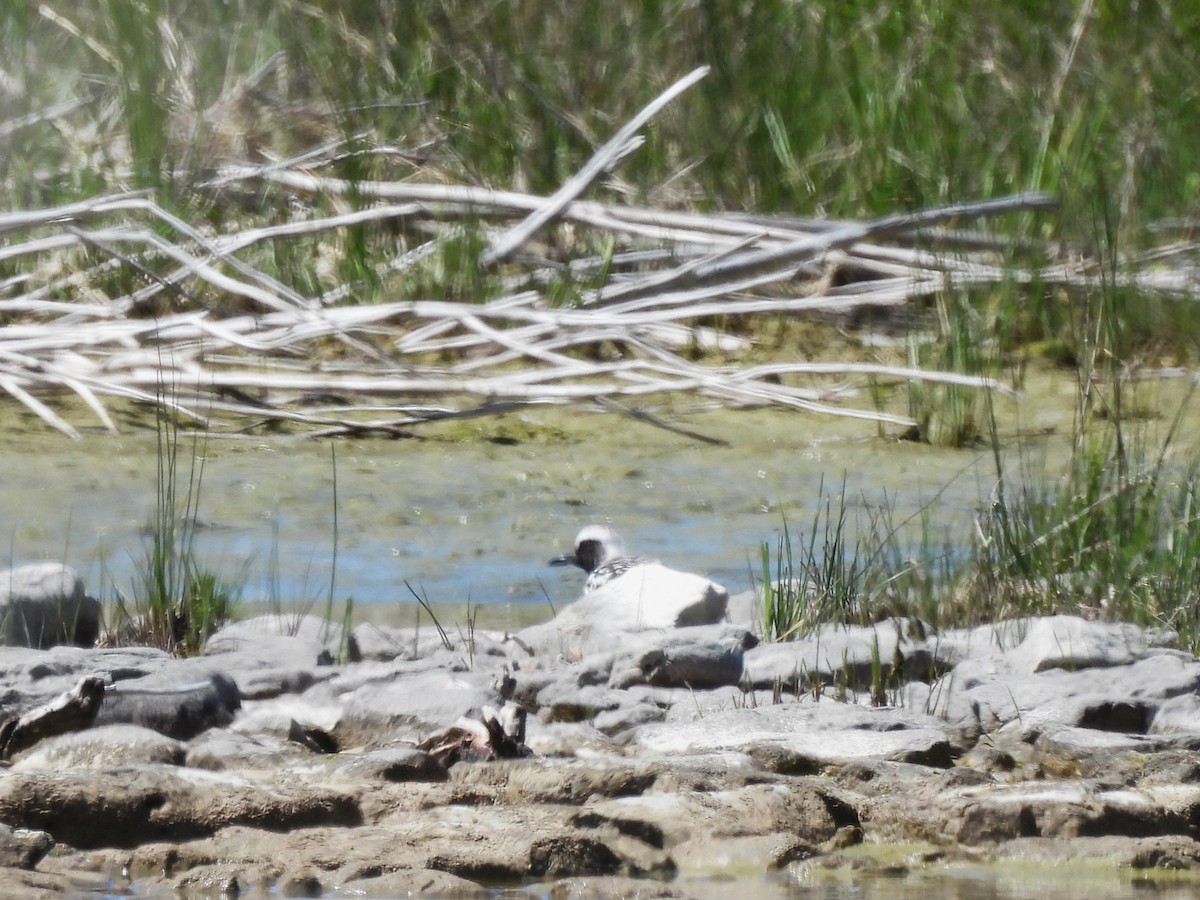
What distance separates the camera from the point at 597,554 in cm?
445

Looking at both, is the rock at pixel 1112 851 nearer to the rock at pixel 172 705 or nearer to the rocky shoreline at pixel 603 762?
the rocky shoreline at pixel 603 762

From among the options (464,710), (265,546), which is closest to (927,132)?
(265,546)

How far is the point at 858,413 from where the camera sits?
5742 millimetres

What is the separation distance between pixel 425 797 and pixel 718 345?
4258 millimetres

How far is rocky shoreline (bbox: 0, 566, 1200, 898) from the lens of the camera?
7.64 ft

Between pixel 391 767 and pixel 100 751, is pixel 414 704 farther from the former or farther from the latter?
pixel 100 751

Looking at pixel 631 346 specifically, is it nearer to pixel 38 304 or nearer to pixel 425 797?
pixel 38 304

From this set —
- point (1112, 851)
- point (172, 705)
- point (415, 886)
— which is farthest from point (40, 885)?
point (1112, 851)

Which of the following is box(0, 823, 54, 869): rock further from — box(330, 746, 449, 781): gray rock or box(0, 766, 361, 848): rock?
box(330, 746, 449, 781): gray rock

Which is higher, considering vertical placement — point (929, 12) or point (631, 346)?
point (929, 12)

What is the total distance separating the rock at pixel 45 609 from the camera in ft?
11.8

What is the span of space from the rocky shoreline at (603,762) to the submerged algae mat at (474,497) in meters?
0.59

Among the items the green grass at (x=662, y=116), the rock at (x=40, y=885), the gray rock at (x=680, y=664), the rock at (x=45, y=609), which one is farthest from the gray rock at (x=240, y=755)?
the green grass at (x=662, y=116)

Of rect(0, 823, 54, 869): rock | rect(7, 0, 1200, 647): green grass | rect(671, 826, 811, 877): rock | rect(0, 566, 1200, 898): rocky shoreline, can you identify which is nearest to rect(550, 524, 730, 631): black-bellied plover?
rect(0, 566, 1200, 898): rocky shoreline
